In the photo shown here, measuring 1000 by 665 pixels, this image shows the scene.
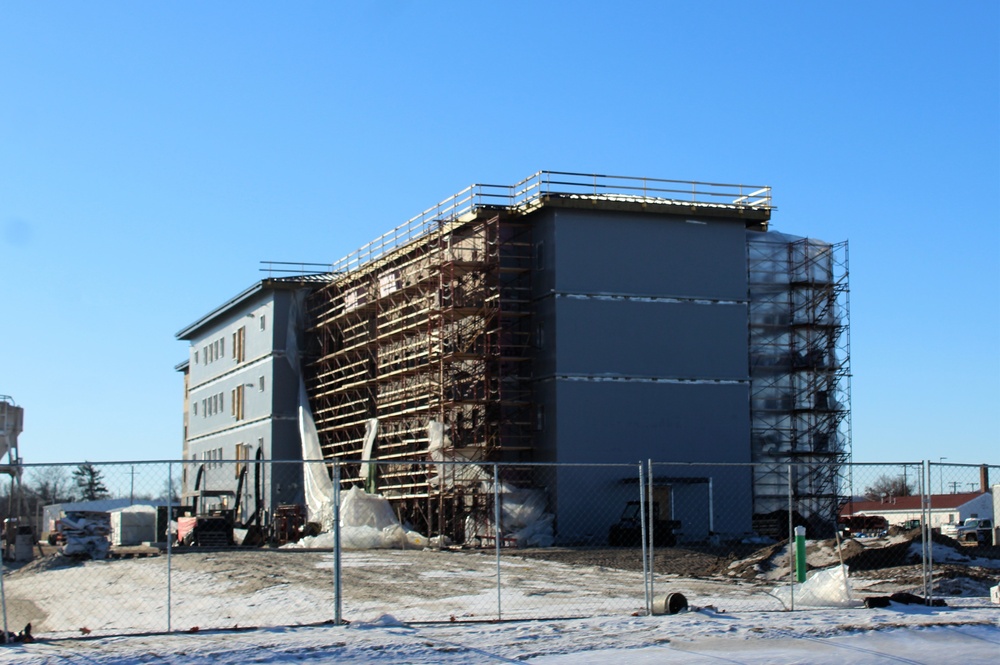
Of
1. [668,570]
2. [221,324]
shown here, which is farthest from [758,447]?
[221,324]

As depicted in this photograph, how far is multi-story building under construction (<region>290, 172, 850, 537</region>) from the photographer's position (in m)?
44.8

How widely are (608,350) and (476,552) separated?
409 inches

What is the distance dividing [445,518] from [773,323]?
50.3 feet

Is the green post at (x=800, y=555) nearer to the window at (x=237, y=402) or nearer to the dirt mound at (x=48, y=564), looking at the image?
the dirt mound at (x=48, y=564)

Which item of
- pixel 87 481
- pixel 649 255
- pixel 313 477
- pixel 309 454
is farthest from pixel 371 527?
pixel 87 481

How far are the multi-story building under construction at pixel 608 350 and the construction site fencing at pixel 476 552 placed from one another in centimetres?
39

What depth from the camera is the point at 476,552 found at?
38219mm

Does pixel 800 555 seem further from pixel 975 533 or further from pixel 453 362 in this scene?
pixel 975 533

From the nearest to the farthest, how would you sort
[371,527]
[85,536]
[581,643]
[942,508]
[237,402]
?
1. [581,643]
2. [85,536]
3. [371,527]
4. [237,402]
5. [942,508]

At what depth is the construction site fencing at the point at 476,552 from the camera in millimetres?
20141

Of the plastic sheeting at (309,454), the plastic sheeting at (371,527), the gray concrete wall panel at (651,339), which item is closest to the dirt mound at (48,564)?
the plastic sheeting at (371,527)

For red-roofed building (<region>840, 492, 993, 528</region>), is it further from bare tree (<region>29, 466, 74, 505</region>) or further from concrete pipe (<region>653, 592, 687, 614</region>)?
concrete pipe (<region>653, 592, 687, 614</region>)

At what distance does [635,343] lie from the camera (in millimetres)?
45562

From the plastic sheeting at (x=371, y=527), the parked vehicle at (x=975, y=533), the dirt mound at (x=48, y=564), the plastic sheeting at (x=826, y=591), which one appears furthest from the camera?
the parked vehicle at (x=975, y=533)
